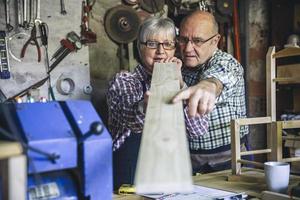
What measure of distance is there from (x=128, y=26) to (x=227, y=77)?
56.2 inches

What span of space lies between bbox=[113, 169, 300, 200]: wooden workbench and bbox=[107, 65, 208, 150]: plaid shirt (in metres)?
0.23

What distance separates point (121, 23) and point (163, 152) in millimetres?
2298

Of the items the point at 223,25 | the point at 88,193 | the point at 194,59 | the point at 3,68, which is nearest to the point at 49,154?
the point at 88,193

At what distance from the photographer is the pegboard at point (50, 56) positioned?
2.51 m

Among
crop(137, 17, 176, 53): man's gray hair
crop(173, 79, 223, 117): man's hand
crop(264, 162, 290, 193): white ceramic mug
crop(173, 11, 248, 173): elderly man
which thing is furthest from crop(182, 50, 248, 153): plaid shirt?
crop(173, 79, 223, 117): man's hand

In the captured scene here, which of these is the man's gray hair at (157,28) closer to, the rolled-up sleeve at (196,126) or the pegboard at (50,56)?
the rolled-up sleeve at (196,126)

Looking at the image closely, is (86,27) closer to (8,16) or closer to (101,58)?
(101,58)

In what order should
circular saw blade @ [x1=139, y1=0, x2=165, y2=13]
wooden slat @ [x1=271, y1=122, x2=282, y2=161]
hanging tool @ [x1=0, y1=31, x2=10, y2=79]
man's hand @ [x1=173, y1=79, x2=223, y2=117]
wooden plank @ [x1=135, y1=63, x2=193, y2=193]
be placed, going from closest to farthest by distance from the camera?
wooden plank @ [x1=135, y1=63, x2=193, y2=193]
man's hand @ [x1=173, y1=79, x2=223, y2=117]
wooden slat @ [x1=271, y1=122, x2=282, y2=161]
hanging tool @ [x1=0, y1=31, x2=10, y2=79]
circular saw blade @ [x1=139, y1=0, x2=165, y2=13]

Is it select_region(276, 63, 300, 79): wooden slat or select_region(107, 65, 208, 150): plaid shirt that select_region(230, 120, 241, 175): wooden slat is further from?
select_region(276, 63, 300, 79): wooden slat

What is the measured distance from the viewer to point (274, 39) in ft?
11.0

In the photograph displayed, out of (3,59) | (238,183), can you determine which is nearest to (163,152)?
(238,183)

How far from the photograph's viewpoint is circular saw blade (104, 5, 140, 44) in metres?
2.85

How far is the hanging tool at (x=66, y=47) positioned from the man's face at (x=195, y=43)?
917 millimetres

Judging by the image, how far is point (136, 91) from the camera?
1.75 m
